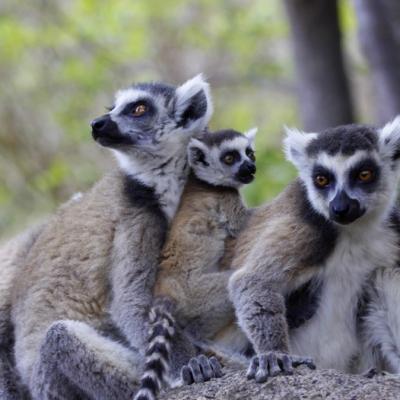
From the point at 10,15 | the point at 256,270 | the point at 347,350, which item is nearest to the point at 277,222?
the point at 256,270

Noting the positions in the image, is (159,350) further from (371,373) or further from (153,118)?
(153,118)

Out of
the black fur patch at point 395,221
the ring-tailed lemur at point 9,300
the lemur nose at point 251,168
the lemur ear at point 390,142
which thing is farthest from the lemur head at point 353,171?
the ring-tailed lemur at point 9,300

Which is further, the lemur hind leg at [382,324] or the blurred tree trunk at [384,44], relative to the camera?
the blurred tree trunk at [384,44]

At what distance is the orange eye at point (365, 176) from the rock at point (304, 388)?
139 centimetres

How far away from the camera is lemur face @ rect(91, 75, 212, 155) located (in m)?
7.77

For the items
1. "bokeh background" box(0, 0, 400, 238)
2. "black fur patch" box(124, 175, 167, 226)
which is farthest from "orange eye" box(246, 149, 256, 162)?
"bokeh background" box(0, 0, 400, 238)

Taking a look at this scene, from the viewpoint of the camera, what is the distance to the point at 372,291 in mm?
6766

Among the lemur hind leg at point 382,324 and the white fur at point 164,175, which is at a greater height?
the white fur at point 164,175

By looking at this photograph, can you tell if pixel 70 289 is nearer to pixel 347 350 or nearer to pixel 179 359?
pixel 179 359

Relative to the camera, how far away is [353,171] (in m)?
6.74

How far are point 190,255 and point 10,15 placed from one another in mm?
15359

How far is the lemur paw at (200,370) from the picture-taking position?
647 cm

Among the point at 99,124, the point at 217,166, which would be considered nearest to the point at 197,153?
the point at 217,166

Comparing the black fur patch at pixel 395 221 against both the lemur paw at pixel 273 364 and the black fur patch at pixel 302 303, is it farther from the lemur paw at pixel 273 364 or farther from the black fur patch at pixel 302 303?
the lemur paw at pixel 273 364
